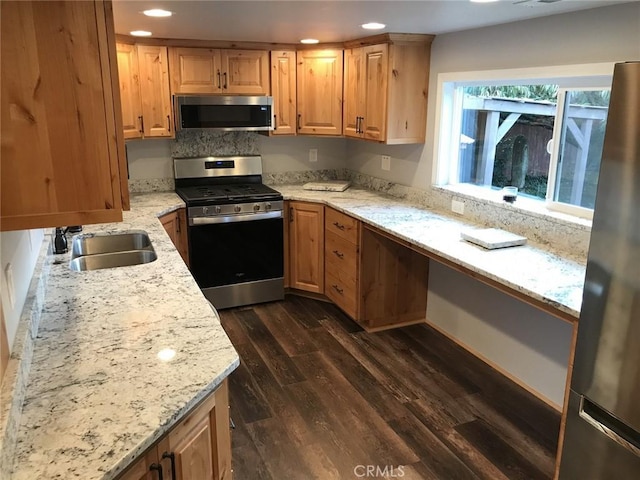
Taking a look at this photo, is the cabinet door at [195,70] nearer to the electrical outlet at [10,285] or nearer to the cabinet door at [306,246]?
the cabinet door at [306,246]

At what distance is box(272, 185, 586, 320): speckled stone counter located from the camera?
86.4 inches

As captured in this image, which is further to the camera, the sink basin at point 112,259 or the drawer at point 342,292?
the drawer at point 342,292

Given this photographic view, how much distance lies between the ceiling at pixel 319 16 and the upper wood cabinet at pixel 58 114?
4.06ft

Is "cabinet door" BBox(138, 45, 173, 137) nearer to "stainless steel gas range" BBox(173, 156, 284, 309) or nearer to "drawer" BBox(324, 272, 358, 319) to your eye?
"stainless steel gas range" BBox(173, 156, 284, 309)

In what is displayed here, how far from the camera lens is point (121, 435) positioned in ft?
4.25

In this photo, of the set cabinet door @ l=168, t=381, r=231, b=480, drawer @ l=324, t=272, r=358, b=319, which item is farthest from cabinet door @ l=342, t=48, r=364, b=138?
cabinet door @ l=168, t=381, r=231, b=480

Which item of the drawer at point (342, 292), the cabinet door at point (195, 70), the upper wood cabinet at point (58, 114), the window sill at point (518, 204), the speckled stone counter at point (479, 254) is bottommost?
the drawer at point (342, 292)

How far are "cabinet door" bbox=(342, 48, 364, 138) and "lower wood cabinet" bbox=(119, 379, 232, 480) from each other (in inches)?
112

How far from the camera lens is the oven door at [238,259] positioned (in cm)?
401

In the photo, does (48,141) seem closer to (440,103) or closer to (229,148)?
(440,103)

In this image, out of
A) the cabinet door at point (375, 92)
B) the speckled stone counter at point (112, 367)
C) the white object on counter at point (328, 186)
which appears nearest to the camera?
the speckled stone counter at point (112, 367)

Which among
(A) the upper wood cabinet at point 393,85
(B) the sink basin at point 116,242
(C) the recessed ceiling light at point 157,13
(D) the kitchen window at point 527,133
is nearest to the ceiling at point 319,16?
(C) the recessed ceiling light at point 157,13

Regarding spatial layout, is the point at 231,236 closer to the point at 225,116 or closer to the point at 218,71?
the point at 225,116

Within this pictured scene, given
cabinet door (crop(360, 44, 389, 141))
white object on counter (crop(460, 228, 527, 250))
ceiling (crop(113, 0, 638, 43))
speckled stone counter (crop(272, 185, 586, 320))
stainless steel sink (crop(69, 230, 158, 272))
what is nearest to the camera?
speckled stone counter (crop(272, 185, 586, 320))
